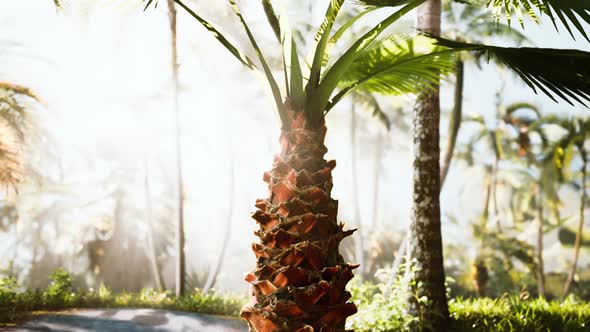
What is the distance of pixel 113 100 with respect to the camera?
995 cm

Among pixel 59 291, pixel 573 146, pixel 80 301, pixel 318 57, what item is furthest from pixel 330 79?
pixel 573 146

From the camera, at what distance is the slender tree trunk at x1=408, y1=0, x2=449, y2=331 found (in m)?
4.60

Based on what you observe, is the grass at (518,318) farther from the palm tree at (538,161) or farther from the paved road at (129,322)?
the palm tree at (538,161)

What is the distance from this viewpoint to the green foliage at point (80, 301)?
4895 mm

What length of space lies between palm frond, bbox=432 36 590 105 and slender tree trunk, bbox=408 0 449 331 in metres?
2.54

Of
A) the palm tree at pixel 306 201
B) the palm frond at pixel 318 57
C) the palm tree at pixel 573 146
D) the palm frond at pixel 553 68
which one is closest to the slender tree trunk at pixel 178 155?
the palm tree at pixel 306 201

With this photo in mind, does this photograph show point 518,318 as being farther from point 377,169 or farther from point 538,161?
point 377,169

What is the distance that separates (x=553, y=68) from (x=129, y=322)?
5.41 metres

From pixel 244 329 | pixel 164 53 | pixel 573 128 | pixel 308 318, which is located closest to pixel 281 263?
pixel 308 318

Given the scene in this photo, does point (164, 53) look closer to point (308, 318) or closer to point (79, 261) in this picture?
point (79, 261)

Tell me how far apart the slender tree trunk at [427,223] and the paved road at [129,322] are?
214 cm

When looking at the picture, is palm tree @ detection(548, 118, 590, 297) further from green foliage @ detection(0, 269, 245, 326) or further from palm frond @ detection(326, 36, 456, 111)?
palm frond @ detection(326, 36, 456, 111)

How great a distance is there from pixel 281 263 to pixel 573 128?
51.4ft

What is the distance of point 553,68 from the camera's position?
6.92 ft
